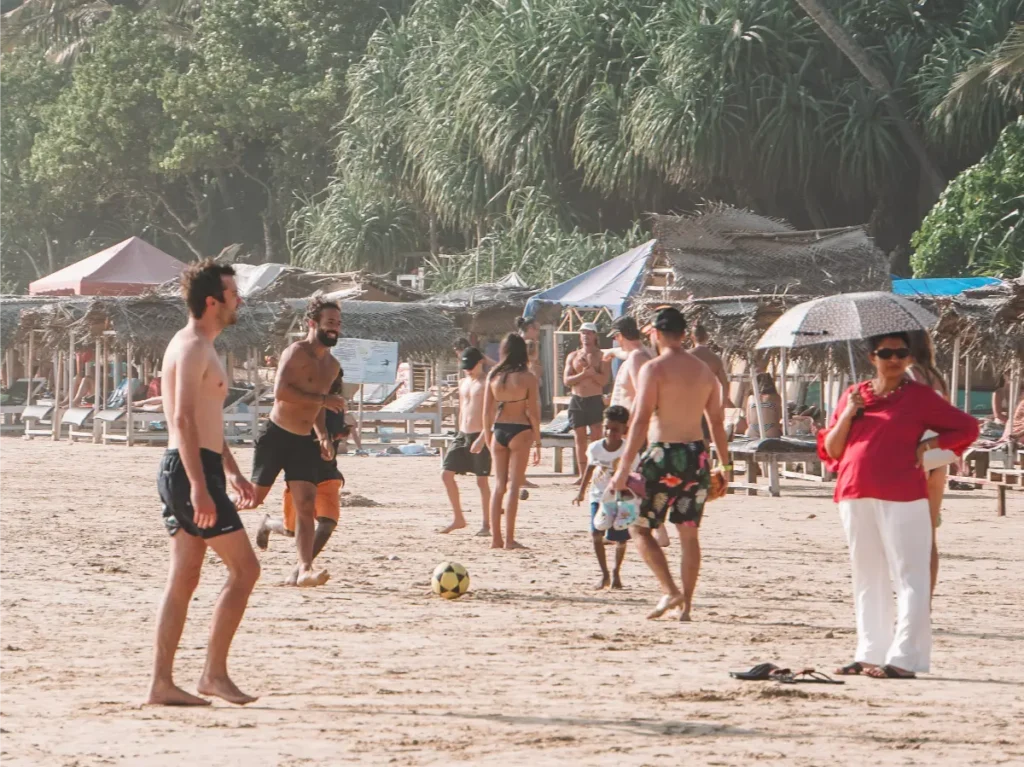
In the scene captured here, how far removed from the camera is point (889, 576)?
7.19 m

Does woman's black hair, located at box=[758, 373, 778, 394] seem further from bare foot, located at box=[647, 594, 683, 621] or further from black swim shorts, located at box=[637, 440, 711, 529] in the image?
black swim shorts, located at box=[637, 440, 711, 529]

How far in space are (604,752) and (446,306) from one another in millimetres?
25245

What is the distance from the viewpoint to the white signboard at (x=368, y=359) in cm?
2488

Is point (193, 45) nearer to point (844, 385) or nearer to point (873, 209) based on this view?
point (873, 209)

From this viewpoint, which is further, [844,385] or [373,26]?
[373,26]

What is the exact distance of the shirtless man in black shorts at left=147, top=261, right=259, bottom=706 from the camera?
20.5ft

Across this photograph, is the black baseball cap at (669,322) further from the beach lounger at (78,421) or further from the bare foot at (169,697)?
the beach lounger at (78,421)

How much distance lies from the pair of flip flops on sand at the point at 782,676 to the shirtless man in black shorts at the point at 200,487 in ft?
6.41

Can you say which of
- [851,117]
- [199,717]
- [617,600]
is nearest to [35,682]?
[199,717]

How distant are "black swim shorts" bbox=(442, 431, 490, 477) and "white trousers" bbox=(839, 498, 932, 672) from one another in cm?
590

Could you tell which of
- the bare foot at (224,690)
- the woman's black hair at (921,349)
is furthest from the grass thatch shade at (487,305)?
the bare foot at (224,690)

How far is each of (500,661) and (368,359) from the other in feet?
57.6

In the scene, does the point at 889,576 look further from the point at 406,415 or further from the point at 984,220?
the point at 984,220

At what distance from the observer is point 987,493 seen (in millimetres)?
18469
